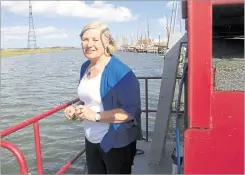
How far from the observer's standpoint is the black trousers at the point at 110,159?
2.39 m

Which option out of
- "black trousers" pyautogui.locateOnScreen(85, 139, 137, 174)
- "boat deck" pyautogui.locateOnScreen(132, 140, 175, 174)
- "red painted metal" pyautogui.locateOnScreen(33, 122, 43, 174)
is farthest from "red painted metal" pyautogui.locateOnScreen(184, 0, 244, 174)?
"boat deck" pyautogui.locateOnScreen(132, 140, 175, 174)

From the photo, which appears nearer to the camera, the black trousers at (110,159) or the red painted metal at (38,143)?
the black trousers at (110,159)

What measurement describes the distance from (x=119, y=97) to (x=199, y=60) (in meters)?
0.76

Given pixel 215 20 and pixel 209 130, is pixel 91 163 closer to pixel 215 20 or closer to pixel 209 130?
pixel 209 130

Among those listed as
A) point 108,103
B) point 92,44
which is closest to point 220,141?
point 108,103

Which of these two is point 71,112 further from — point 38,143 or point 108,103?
point 38,143

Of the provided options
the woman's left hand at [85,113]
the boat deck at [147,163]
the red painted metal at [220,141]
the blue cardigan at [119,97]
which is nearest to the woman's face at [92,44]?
the blue cardigan at [119,97]

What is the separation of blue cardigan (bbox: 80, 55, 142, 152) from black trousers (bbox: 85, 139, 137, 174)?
0.06 meters

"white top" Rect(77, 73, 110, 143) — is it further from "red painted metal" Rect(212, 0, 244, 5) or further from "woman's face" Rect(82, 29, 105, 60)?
"red painted metal" Rect(212, 0, 244, 5)

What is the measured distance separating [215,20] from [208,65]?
97 centimetres

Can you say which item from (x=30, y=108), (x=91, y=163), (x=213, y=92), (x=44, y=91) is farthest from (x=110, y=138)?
(x=44, y=91)

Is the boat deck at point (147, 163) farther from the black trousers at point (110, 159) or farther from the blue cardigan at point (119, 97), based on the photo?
the blue cardigan at point (119, 97)

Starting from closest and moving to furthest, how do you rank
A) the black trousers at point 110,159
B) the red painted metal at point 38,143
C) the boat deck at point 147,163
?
1. the black trousers at point 110,159
2. the red painted metal at point 38,143
3. the boat deck at point 147,163

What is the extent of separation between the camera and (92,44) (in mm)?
2287
